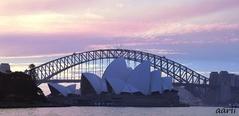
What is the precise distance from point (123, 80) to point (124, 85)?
4.73 feet

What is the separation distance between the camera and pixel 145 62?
18088 centimetres

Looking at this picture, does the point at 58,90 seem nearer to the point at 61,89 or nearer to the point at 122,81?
the point at 61,89

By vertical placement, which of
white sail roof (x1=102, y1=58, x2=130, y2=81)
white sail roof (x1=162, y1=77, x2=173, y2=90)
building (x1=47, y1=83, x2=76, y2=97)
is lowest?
building (x1=47, y1=83, x2=76, y2=97)

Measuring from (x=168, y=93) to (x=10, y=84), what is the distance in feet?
187

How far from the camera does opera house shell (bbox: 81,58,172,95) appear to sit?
178375 millimetres

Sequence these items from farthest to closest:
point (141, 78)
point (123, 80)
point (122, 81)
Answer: point (122, 81)
point (123, 80)
point (141, 78)

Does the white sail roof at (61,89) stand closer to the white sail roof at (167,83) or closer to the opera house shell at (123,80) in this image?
the opera house shell at (123,80)

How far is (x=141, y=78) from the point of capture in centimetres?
18000

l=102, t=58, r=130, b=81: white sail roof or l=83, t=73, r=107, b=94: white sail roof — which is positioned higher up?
l=102, t=58, r=130, b=81: white sail roof

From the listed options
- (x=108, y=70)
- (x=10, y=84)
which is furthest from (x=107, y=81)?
(x=10, y=84)

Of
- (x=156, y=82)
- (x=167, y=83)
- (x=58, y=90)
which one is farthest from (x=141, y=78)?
(x=58, y=90)

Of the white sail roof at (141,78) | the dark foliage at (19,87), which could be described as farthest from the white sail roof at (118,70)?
the dark foliage at (19,87)

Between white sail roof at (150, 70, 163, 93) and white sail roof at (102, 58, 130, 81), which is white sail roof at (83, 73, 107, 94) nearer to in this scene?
white sail roof at (102, 58, 130, 81)

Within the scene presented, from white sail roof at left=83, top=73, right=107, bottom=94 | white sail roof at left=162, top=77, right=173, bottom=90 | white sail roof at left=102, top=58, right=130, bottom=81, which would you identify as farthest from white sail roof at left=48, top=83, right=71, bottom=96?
white sail roof at left=162, top=77, right=173, bottom=90
